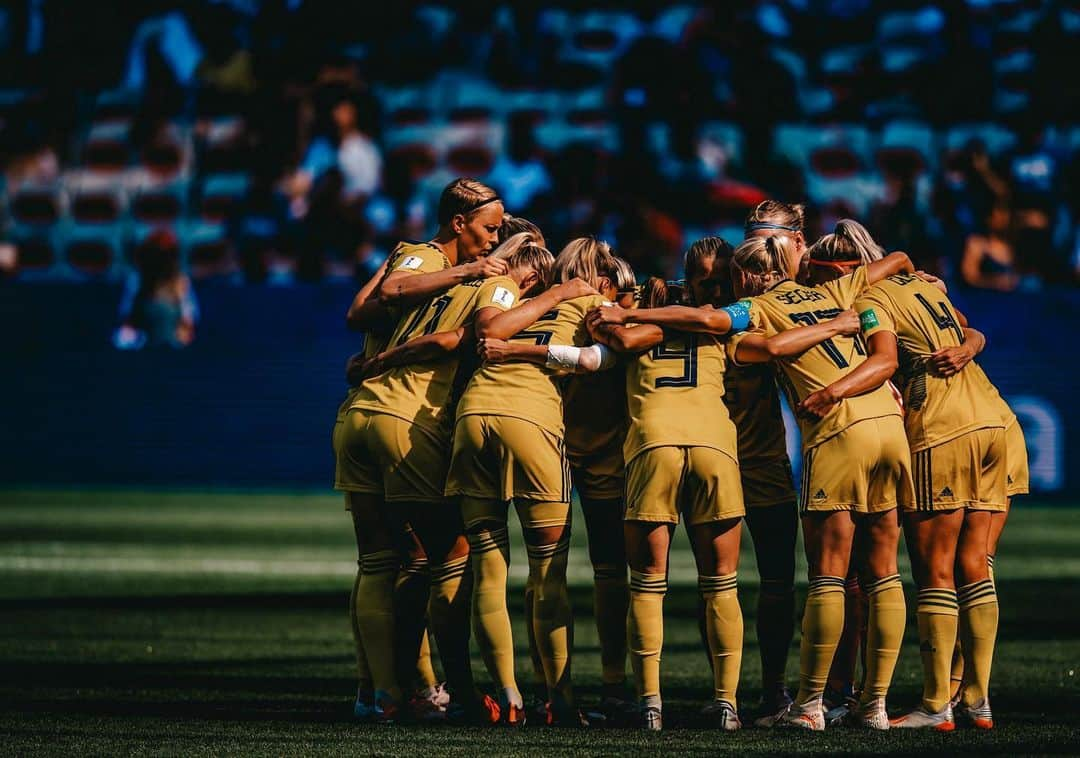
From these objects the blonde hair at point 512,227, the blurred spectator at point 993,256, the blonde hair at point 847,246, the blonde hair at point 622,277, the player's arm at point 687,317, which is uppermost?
the blonde hair at point 512,227

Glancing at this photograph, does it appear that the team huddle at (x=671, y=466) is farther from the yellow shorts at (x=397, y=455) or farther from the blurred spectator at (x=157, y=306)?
the blurred spectator at (x=157, y=306)

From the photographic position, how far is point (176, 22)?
20.3 m

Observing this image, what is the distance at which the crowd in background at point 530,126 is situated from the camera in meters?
17.9

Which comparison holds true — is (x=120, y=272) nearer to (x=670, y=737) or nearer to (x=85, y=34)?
(x=85, y=34)

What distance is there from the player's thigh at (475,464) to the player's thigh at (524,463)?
37 mm

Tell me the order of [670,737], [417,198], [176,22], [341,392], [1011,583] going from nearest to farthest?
[670,737] → [1011,583] → [341,392] → [417,198] → [176,22]

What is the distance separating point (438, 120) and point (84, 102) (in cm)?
467

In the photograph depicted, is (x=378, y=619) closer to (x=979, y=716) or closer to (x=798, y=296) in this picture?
(x=798, y=296)

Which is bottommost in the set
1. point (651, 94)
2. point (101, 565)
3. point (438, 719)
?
point (101, 565)

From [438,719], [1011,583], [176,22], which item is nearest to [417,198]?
[176,22]

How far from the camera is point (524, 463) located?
6.16 m

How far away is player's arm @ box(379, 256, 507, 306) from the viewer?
21.1 ft

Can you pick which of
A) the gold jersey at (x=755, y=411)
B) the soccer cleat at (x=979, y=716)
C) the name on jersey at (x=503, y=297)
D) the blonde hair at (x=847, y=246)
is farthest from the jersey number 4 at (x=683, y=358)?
the soccer cleat at (x=979, y=716)

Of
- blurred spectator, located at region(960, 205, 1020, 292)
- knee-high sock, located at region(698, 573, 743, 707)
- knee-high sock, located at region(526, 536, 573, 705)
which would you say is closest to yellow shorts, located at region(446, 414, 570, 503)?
knee-high sock, located at region(526, 536, 573, 705)
